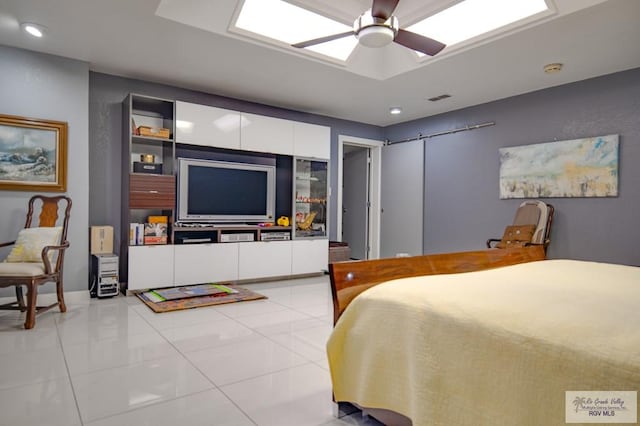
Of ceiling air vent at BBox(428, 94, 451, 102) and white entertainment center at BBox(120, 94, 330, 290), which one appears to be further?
ceiling air vent at BBox(428, 94, 451, 102)

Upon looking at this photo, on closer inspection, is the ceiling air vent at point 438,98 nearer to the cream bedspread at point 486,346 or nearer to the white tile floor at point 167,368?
the white tile floor at point 167,368

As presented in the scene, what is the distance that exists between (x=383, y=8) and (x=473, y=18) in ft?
4.97

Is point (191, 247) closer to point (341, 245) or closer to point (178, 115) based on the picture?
point (178, 115)

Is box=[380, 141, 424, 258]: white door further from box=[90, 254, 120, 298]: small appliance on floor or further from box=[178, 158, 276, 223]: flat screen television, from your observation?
box=[90, 254, 120, 298]: small appliance on floor

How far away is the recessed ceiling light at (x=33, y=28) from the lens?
3.13m

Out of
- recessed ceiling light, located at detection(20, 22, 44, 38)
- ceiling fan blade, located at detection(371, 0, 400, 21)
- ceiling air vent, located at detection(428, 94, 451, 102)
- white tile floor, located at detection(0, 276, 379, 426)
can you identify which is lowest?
white tile floor, located at detection(0, 276, 379, 426)

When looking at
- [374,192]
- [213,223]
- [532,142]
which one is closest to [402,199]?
[374,192]

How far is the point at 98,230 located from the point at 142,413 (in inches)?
113

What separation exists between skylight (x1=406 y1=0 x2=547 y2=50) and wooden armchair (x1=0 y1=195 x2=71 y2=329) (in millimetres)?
3747

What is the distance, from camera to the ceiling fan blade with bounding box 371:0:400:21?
7.68 feet

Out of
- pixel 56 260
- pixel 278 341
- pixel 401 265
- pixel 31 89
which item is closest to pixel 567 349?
pixel 401 265

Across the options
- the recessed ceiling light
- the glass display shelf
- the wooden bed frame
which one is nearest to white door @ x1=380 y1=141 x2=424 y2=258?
the glass display shelf

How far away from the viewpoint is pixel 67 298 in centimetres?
382

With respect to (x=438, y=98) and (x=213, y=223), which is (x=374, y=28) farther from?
(x=213, y=223)
